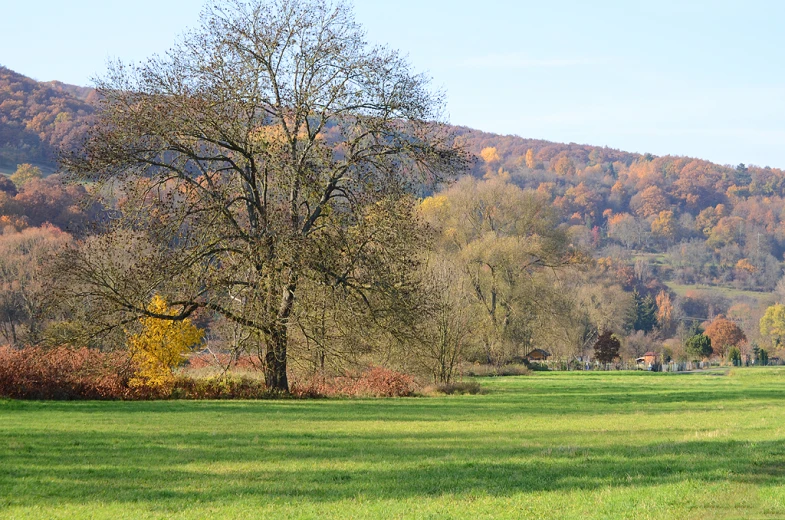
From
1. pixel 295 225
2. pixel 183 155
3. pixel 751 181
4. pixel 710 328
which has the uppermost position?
pixel 751 181

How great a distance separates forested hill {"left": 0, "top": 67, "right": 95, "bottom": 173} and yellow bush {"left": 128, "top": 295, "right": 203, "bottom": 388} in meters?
53.4

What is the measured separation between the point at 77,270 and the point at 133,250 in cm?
177

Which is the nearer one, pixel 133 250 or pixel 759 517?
pixel 759 517

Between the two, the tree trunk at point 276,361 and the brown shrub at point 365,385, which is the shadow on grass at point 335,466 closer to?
the tree trunk at point 276,361

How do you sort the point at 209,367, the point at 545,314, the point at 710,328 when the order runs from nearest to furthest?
the point at 209,367, the point at 545,314, the point at 710,328

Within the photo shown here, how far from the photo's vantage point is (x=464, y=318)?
112 feet

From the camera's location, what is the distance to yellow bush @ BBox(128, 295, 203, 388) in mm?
25984

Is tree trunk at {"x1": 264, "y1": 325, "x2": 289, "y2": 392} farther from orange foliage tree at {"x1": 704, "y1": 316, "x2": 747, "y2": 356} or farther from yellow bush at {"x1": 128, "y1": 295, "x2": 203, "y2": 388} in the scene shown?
orange foliage tree at {"x1": 704, "y1": 316, "x2": 747, "y2": 356}

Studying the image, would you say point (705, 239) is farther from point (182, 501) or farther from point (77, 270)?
point (182, 501)

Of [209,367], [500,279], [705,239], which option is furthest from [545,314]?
[705,239]

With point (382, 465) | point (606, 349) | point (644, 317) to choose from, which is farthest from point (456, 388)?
point (644, 317)

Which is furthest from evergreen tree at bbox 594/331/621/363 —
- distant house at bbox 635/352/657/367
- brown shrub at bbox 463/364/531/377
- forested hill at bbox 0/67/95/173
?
forested hill at bbox 0/67/95/173

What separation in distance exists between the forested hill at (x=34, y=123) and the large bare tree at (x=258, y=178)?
54.5m

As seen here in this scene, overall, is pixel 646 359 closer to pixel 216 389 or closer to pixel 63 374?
pixel 216 389
